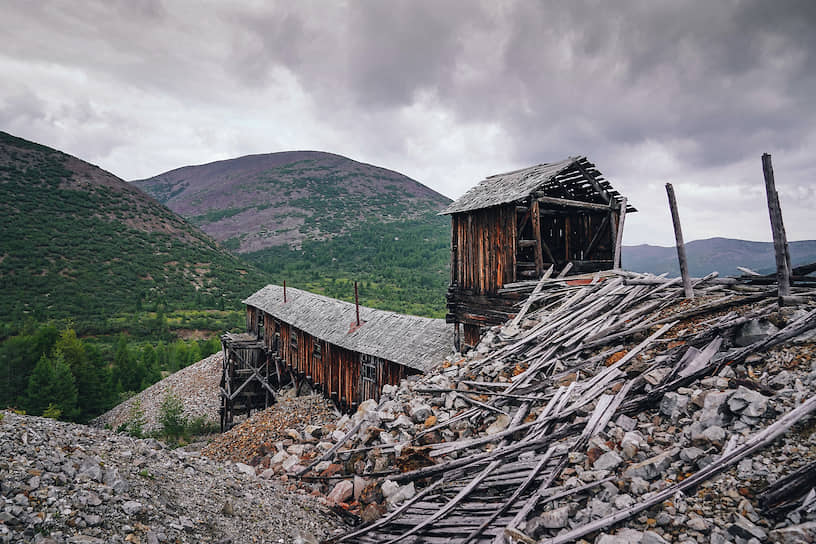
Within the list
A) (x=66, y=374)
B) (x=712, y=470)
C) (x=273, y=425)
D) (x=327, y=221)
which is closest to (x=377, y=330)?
(x=273, y=425)

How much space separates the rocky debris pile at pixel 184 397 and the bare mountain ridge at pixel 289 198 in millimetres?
62529

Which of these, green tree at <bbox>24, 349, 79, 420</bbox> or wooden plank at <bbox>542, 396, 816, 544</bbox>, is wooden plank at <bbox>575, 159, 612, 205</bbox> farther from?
green tree at <bbox>24, 349, 79, 420</bbox>

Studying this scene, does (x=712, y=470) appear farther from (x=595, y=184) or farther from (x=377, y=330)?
(x=377, y=330)

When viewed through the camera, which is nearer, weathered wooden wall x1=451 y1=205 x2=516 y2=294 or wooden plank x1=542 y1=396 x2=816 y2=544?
wooden plank x1=542 y1=396 x2=816 y2=544

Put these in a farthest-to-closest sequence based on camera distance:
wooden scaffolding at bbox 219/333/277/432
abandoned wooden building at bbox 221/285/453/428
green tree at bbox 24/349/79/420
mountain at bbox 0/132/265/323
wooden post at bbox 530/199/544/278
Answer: mountain at bbox 0/132/265/323 → wooden scaffolding at bbox 219/333/277/432 → green tree at bbox 24/349/79/420 → abandoned wooden building at bbox 221/285/453/428 → wooden post at bbox 530/199/544/278

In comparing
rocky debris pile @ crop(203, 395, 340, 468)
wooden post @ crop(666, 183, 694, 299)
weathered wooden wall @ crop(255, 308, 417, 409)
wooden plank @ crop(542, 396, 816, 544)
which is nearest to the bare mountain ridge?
weathered wooden wall @ crop(255, 308, 417, 409)

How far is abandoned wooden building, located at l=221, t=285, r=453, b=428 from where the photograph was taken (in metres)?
13.1

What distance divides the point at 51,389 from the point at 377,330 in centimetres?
2177

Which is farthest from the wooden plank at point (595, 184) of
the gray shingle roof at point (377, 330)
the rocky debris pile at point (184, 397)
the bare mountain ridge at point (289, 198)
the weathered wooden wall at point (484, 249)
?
the bare mountain ridge at point (289, 198)

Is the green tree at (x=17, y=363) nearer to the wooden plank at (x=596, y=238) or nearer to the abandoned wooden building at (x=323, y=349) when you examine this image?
the abandoned wooden building at (x=323, y=349)

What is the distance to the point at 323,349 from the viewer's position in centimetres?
1712

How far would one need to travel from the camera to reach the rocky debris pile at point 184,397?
85.9 ft

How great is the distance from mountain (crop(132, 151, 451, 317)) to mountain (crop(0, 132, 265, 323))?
13277 millimetres

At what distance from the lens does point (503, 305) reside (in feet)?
36.9
